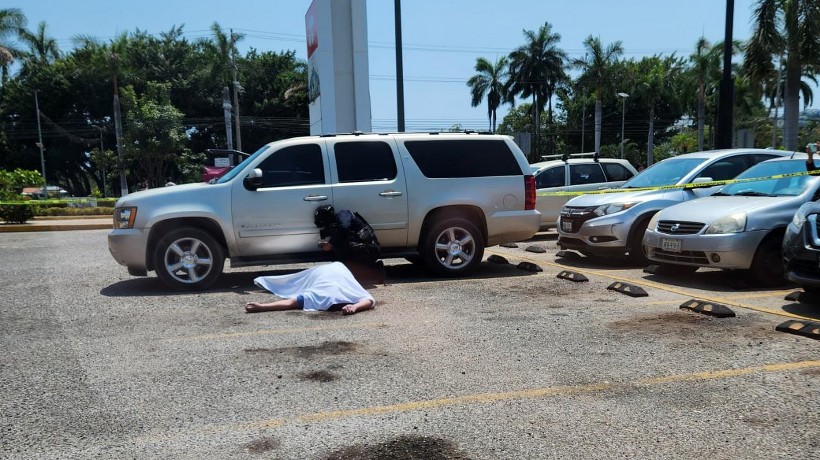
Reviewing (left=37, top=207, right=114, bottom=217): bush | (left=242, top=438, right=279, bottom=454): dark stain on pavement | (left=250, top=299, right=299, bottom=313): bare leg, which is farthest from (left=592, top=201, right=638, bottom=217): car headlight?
(left=37, top=207, right=114, bottom=217): bush

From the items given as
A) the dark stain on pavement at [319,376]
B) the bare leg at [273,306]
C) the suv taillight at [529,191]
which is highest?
the suv taillight at [529,191]

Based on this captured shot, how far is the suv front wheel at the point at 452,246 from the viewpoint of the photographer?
878 centimetres

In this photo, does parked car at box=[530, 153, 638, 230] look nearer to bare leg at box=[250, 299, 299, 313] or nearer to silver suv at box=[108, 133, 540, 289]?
silver suv at box=[108, 133, 540, 289]

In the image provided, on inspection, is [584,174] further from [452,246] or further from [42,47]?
[42,47]

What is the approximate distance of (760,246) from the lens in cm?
766

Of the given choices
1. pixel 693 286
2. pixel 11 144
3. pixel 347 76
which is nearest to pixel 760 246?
pixel 693 286

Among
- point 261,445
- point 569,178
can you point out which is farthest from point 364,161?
point 569,178

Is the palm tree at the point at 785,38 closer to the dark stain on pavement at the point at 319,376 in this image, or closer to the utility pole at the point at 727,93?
the utility pole at the point at 727,93

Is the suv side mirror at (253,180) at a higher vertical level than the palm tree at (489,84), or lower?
lower

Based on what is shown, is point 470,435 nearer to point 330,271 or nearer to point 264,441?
point 264,441

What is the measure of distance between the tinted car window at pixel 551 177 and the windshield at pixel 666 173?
10.3 ft

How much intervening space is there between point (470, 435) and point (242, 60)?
55.2 m

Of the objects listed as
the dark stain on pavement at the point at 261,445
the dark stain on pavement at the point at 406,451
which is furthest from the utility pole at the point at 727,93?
the dark stain on pavement at the point at 261,445

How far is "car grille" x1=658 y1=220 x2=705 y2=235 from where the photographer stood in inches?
313
